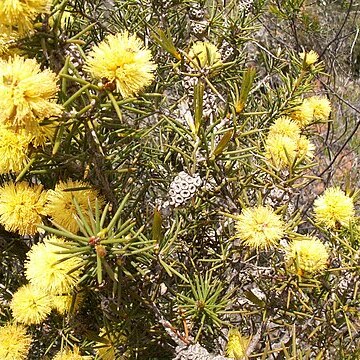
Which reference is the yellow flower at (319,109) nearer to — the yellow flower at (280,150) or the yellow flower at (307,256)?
the yellow flower at (280,150)

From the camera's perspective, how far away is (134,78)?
0.50m

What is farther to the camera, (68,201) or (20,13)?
(68,201)

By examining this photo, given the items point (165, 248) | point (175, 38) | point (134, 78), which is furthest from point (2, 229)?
point (175, 38)

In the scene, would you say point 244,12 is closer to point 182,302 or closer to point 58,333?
point 182,302

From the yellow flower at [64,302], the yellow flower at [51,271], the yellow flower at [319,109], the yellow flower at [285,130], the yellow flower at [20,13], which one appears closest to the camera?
the yellow flower at [20,13]

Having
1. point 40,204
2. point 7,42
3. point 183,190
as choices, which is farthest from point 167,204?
point 7,42

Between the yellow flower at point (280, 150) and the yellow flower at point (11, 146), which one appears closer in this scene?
the yellow flower at point (11, 146)

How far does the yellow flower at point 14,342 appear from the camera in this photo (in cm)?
68

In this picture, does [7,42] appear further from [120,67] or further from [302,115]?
[302,115]

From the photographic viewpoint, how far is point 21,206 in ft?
1.91

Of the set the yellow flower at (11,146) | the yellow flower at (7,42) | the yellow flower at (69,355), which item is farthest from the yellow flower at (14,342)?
the yellow flower at (7,42)

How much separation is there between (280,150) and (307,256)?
0.16 metres

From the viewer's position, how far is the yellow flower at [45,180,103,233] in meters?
0.57

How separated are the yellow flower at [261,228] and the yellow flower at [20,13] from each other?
1.12ft
